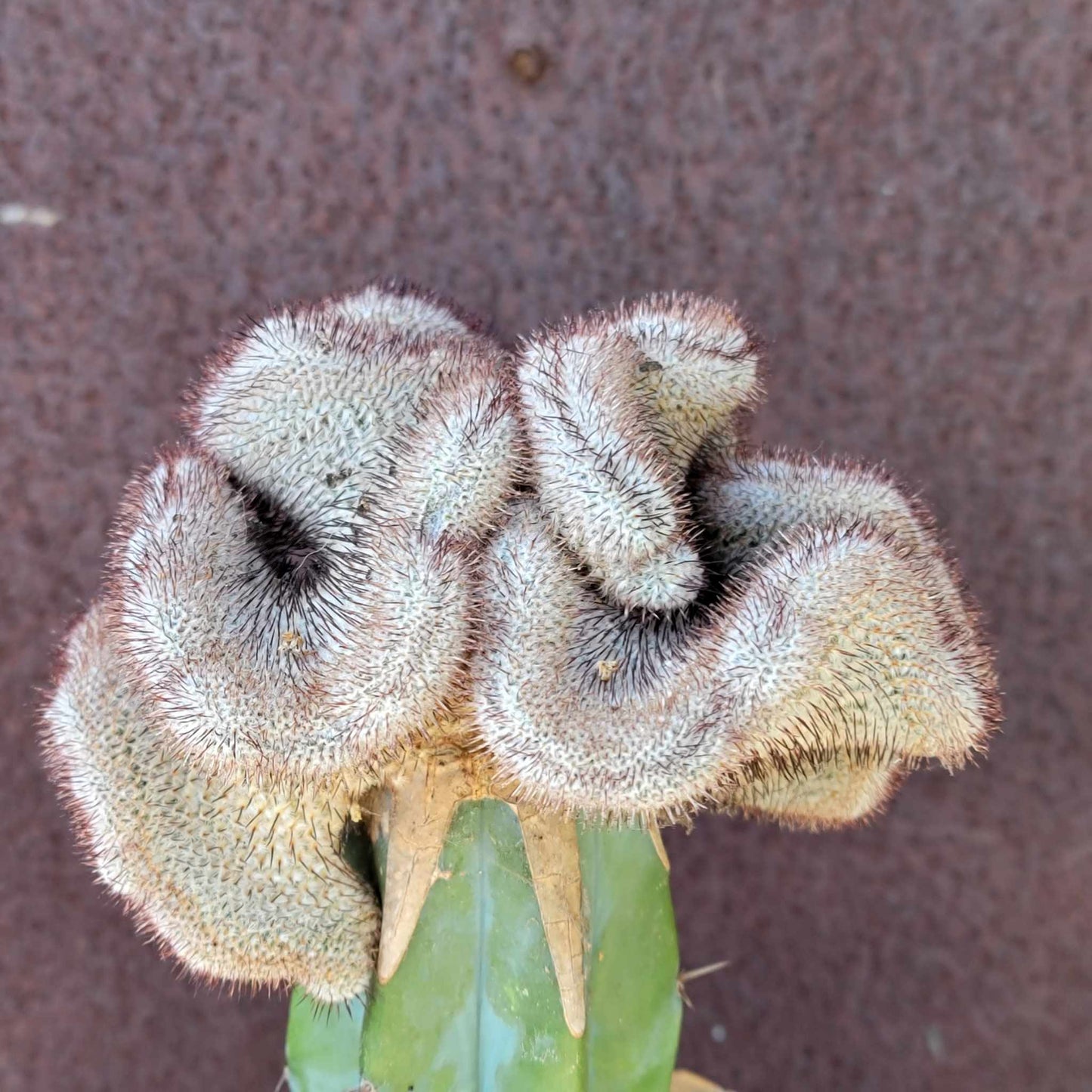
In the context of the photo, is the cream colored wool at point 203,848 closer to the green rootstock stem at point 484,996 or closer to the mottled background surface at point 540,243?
the green rootstock stem at point 484,996

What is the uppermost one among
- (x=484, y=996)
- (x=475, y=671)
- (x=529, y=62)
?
(x=529, y=62)

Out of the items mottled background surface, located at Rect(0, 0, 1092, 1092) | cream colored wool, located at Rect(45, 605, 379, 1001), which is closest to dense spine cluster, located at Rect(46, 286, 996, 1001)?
cream colored wool, located at Rect(45, 605, 379, 1001)

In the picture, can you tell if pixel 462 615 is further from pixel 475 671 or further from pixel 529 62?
pixel 529 62

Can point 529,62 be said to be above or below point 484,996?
above

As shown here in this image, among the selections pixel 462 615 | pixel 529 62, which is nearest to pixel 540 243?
pixel 529 62

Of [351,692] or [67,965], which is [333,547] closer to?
[351,692]

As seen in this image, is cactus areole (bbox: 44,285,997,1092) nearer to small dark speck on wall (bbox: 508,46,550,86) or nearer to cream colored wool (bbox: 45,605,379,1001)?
cream colored wool (bbox: 45,605,379,1001)

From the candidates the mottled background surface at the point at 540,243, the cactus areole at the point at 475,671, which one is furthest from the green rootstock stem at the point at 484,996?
the mottled background surface at the point at 540,243

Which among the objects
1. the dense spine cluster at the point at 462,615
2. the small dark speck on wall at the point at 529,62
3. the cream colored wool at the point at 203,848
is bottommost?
the cream colored wool at the point at 203,848

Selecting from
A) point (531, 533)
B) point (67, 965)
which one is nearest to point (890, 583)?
point (531, 533)
